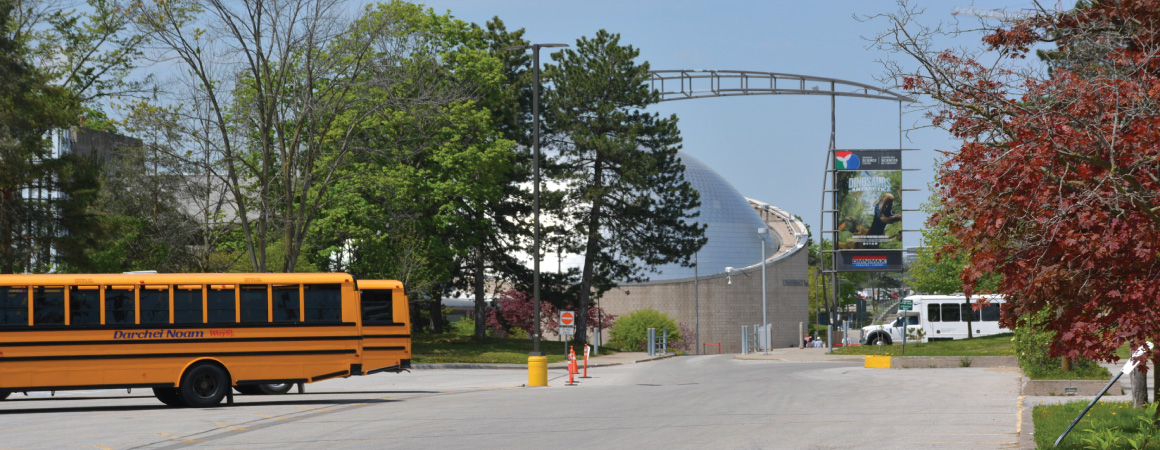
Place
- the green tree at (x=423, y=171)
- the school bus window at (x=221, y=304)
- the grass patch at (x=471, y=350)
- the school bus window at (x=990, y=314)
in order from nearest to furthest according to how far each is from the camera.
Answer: the school bus window at (x=221, y=304)
the grass patch at (x=471, y=350)
the green tree at (x=423, y=171)
the school bus window at (x=990, y=314)

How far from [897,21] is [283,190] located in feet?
105

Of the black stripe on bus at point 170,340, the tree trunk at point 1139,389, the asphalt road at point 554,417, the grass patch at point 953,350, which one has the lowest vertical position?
the grass patch at point 953,350

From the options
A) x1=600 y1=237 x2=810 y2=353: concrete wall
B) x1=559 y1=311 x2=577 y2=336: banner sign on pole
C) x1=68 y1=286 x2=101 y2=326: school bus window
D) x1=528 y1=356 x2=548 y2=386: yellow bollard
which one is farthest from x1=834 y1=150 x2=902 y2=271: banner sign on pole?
x1=68 y1=286 x2=101 y2=326: school bus window

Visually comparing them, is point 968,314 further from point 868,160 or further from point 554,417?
point 554,417

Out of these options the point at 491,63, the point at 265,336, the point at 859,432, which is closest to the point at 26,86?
the point at 265,336

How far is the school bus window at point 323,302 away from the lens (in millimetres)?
20375

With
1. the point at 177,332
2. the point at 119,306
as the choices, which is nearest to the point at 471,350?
the point at 177,332

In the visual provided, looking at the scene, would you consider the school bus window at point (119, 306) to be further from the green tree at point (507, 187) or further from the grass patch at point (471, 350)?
the green tree at point (507, 187)

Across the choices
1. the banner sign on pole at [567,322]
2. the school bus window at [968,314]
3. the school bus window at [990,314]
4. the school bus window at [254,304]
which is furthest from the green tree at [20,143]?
the school bus window at [990,314]

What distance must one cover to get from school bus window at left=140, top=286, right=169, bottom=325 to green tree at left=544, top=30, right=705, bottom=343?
34253 millimetres

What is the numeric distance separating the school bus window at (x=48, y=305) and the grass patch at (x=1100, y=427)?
1628 centimetres

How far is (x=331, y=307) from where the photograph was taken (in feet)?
67.4

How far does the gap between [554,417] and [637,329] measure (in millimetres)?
55754

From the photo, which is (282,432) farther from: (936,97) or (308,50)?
(308,50)
